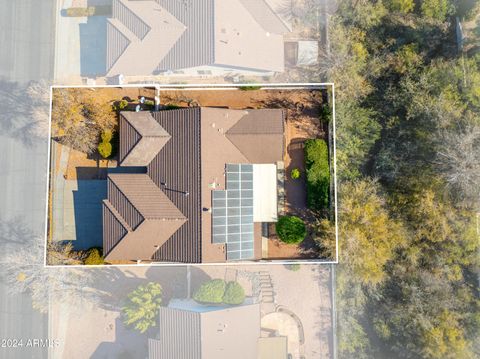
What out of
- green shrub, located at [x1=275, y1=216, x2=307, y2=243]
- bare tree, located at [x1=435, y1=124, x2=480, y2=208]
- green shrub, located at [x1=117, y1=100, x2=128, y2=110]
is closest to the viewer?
bare tree, located at [x1=435, y1=124, x2=480, y2=208]

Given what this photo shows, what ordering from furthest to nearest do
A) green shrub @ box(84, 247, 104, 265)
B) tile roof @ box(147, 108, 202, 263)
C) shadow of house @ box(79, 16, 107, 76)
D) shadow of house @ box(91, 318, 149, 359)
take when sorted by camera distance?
shadow of house @ box(79, 16, 107, 76) → shadow of house @ box(91, 318, 149, 359) → green shrub @ box(84, 247, 104, 265) → tile roof @ box(147, 108, 202, 263)

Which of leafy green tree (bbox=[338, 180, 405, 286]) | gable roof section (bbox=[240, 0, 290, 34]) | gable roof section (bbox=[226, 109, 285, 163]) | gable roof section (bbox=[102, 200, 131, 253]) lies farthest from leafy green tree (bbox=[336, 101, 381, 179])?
gable roof section (bbox=[102, 200, 131, 253])

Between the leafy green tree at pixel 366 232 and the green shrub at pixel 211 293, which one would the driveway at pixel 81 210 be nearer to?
the green shrub at pixel 211 293

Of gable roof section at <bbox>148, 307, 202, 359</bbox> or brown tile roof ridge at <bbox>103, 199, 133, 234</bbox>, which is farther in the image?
brown tile roof ridge at <bbox>103, 199, 133, 234</bbox>

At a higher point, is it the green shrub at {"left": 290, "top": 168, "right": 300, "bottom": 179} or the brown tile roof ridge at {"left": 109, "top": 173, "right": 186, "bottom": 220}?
the green shrub at {"left": 290, "top": 168, "right": 300, "bottom": 179}

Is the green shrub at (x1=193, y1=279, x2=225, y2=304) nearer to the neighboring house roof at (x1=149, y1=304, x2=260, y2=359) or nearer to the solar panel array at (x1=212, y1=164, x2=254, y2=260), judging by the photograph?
the neighboring house roof at (x1=149, y1=304, x2=260, y2=359)

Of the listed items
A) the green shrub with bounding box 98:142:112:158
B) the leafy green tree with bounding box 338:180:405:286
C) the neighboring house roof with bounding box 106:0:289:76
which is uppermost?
the neighboring house roof with bounding box 106:0:289:76

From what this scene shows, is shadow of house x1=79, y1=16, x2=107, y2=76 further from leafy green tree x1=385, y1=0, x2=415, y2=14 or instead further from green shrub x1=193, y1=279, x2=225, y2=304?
leafy green tree x1=385, y1=0, x2=415, y2=14
